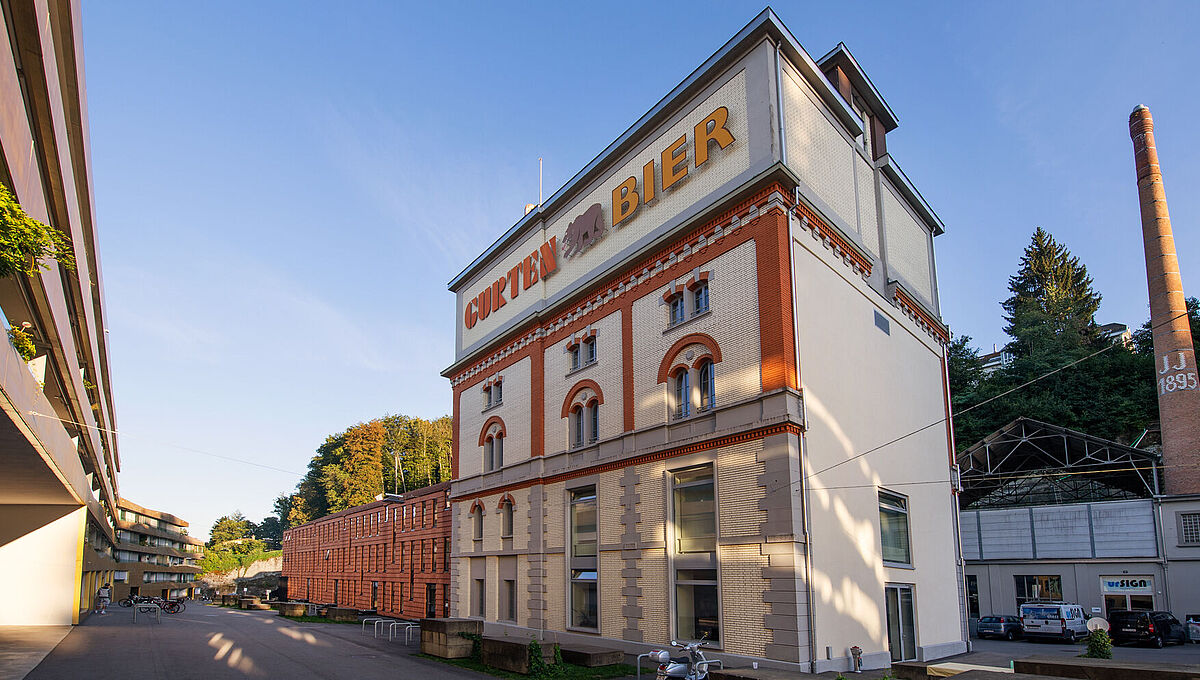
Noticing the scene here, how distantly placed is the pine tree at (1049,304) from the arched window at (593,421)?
4856 cm

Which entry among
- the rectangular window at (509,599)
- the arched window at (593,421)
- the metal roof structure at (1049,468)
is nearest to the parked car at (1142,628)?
the metal roof structure at (1049,468)

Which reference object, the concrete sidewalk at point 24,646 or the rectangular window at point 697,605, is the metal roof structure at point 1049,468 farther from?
the concrete sidewalk at point 24,646

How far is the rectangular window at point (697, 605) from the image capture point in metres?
21.2

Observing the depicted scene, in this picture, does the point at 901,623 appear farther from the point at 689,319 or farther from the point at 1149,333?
the point at 1149,333

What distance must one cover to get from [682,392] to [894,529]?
812 cm

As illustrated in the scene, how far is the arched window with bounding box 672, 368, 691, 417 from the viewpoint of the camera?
926 inches

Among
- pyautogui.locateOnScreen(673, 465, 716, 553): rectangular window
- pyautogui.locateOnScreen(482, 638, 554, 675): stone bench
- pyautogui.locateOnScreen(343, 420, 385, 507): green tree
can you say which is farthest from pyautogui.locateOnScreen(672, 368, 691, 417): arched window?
pyautogui.locateOnScreen(343, 420, 385, 507): green tree

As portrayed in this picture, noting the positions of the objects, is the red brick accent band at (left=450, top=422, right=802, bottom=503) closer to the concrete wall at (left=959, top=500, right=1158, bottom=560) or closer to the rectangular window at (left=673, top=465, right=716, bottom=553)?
the rectangular window at (left=673, top=465, right=716, bottom=553)

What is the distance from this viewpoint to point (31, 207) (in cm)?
1358

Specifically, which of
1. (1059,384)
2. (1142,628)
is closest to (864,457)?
(1142,628)

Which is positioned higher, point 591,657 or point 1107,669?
point 1107,669

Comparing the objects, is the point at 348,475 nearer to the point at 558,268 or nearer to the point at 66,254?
the point at 558,268

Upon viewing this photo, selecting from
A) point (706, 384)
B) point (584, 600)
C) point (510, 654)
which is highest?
point (706, 384)

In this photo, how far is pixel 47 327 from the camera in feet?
65.9
